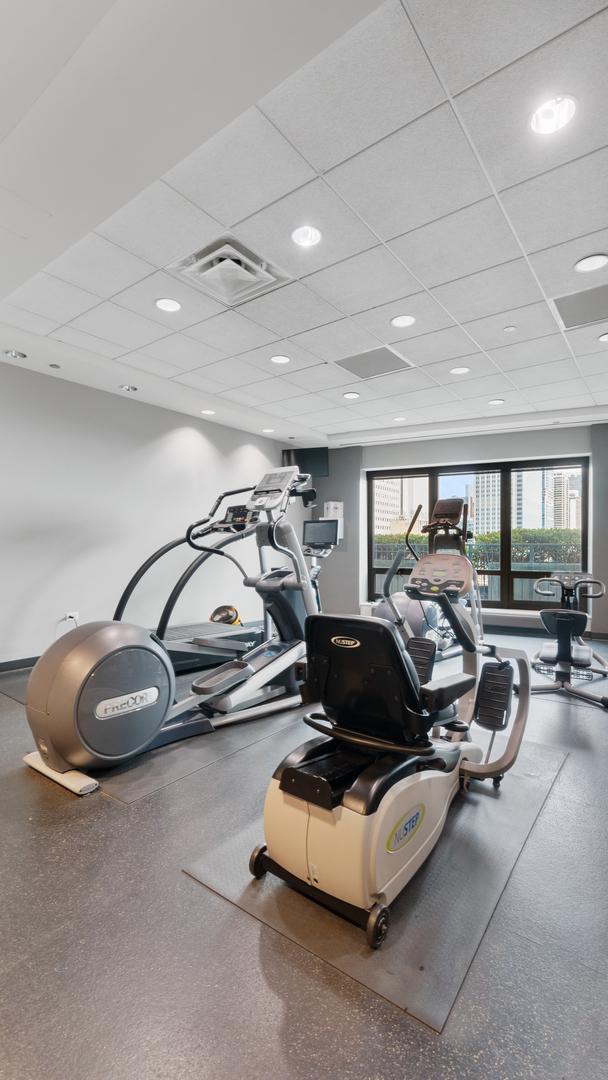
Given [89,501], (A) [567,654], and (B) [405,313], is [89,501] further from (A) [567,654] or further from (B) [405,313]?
(A) [567,654]

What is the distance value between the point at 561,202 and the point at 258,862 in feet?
10.8

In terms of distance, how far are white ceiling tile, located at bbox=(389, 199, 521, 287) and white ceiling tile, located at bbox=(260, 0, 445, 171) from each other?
701 mm

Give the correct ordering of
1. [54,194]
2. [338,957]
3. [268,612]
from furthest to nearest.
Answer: [268,612]
[54,194]
[338,957]

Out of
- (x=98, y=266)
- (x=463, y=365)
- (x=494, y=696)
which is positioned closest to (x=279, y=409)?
(x=463, y=365)

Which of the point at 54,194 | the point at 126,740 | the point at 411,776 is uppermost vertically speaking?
the point at 54,194

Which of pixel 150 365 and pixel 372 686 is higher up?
pixel 150 365

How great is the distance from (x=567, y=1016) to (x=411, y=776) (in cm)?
70

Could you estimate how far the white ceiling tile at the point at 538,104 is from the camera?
1688 millimetres

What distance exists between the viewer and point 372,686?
1714 mm

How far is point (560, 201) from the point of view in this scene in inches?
94.7

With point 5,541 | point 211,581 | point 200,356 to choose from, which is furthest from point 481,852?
point 211,581

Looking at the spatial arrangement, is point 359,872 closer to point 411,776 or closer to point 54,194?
point 411,776

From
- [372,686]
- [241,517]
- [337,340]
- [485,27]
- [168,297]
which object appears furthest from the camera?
[337,340]

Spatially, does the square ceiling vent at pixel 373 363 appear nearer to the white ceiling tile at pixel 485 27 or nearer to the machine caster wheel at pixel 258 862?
the white ceiling tile at pixel 485 27
